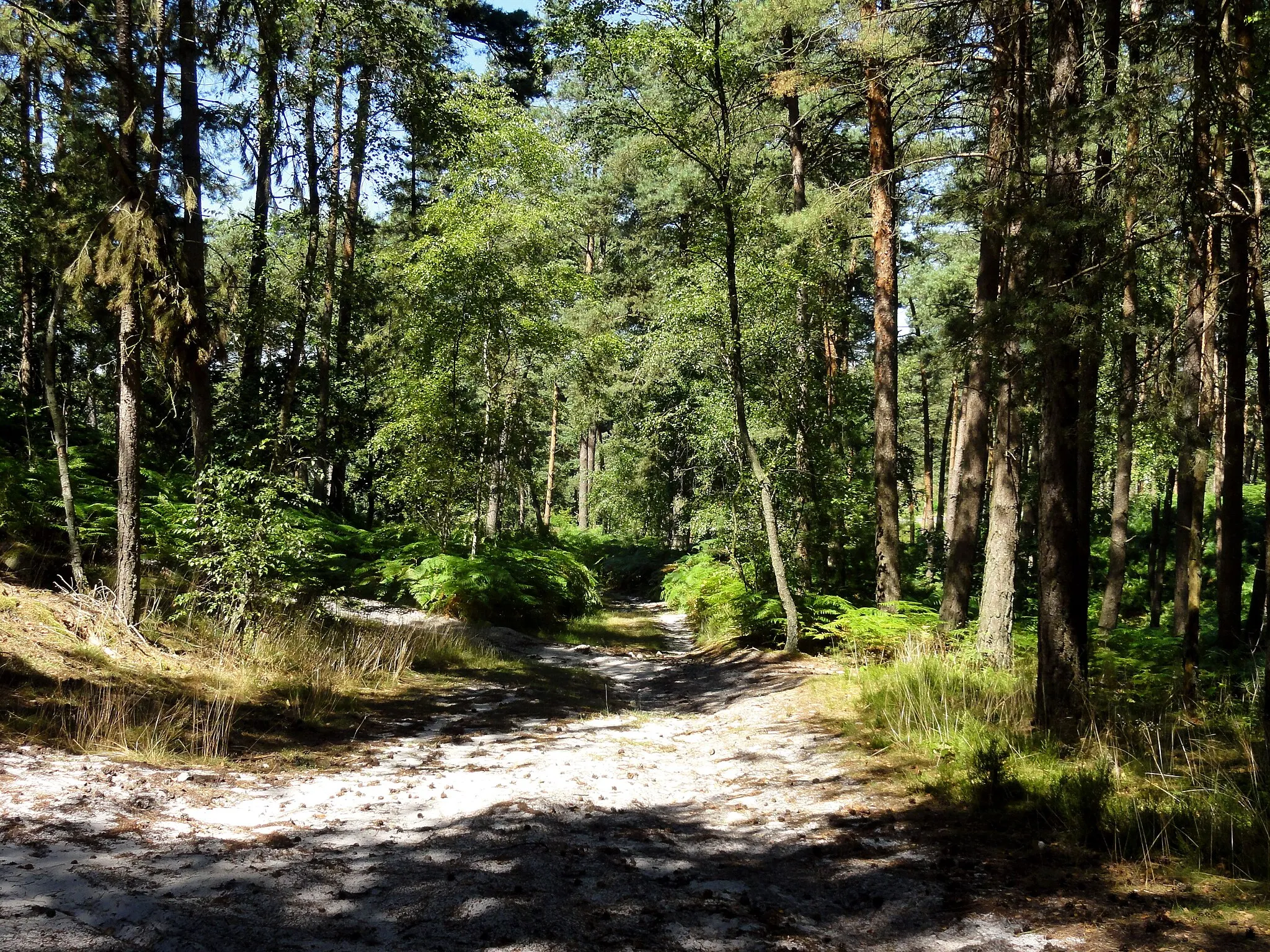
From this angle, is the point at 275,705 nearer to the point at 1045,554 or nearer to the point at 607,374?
the point at 1045,554

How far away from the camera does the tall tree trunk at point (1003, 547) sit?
7918mm

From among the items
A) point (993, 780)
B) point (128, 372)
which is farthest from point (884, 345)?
point (128, 372)

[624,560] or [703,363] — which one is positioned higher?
[703,363]

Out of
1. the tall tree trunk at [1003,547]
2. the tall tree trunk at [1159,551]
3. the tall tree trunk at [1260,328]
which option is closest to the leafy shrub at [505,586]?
Answer: the tall tree trunk at [1003,547]

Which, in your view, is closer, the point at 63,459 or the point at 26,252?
the point at 63,459

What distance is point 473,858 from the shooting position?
149 inches

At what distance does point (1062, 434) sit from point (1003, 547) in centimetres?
319

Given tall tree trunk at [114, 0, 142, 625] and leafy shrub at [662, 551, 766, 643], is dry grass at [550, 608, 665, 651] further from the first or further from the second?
tall tree trunk at [114, 0, 142, 625]

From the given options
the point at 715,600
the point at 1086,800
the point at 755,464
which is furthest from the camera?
the point at 715,600

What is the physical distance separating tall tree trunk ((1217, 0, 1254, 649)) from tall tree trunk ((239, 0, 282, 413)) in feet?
32.3

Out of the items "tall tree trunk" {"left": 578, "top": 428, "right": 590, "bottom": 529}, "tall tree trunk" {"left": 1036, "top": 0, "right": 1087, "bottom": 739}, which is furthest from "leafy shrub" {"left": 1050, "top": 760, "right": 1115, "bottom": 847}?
"tall tree trunk" {"left": 578, "top": 428, "right": 590, "bottom": 529}

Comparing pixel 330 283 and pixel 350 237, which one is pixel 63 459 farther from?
pixel 350 237

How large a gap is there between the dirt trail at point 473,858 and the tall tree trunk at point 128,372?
10.6 ft

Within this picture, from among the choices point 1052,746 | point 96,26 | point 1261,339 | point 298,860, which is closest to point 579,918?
point 298,860
